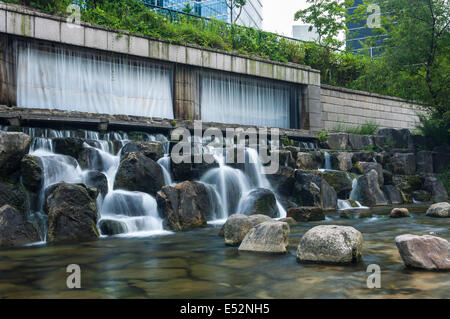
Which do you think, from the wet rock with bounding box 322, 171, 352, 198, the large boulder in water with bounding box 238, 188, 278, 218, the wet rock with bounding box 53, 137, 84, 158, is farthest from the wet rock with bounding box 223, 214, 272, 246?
the wet rock with bounding box 322, 171, 352, 198

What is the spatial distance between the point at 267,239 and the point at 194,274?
4.94ft

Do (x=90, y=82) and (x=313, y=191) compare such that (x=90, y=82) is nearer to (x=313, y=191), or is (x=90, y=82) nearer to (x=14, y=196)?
(x=14, y=196)

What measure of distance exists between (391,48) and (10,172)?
1577 cm

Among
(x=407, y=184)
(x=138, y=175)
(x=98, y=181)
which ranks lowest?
(x=407, y=184)

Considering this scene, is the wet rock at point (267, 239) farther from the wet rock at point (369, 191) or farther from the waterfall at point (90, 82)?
the waterfall at point (90, 82)

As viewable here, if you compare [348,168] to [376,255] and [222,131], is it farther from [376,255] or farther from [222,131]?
[376,255]

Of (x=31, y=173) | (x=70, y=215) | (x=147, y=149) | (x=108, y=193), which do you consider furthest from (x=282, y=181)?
(x=31, y=173)

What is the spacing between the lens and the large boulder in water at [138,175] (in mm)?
9273

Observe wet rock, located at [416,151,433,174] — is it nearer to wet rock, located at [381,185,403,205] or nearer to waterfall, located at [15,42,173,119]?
wet rock, located at [381,185,403,205]

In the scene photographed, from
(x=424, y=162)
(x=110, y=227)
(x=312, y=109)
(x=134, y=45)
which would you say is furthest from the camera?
(x=312, y=109)

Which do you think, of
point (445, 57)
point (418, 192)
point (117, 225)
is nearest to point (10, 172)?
point (117, 225)

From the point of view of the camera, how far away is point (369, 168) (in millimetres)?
14570

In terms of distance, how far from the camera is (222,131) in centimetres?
1480

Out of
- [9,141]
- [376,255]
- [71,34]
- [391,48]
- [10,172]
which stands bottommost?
[376,255]
